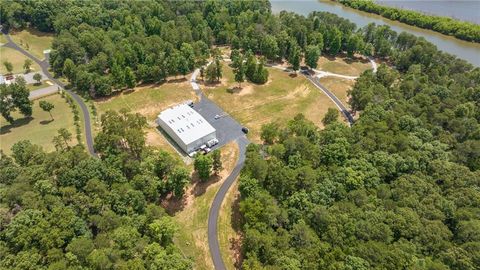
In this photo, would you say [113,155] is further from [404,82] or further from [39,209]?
[404,82]

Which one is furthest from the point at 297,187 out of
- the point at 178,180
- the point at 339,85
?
the point at 339,85

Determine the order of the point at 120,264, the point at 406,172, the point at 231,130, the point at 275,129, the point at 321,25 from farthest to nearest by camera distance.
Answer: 1. the point at 321,25
2. the point at 231,130
3. the point at 275,129
4. the point at 406,172
5. the point at 120,264

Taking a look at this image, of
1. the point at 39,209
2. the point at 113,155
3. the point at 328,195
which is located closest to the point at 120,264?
the point at 39,209

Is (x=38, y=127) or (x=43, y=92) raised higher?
(x=43, y=92)

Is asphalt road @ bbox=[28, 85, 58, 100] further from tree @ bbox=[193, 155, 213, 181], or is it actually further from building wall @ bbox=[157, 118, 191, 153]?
tree @ bbox=[193, 155, 213, 181]

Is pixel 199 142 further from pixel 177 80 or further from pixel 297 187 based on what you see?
pixel 177 80

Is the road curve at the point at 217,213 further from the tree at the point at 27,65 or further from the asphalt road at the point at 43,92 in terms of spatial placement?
the tree at the point at 27,65
